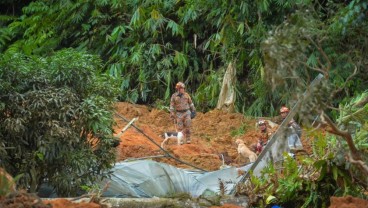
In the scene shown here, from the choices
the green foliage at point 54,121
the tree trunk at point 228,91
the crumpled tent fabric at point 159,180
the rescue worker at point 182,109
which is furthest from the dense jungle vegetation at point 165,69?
the rescue worker at point 182,109

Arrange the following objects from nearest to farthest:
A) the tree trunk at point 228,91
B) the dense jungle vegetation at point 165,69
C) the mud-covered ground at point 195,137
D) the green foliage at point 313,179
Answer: the dense jungle vegetation at point 165,69
the green foliage at point 313,179
the mud-covered ground at point 195,137
the tree trunk at point 228,91

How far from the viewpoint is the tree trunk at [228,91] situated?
22.4m

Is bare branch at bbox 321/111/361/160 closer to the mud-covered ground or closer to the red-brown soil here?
the mud-covered ground

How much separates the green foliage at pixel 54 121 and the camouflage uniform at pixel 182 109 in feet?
20.6

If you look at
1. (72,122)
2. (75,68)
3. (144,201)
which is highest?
(75,68)

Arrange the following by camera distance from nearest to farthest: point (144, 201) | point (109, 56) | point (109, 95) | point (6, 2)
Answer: point (144, 201) → point (109, 95) → point (109, 56) → point (6, 2)

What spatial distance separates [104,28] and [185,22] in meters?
2.97

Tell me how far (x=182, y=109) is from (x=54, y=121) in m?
7.12

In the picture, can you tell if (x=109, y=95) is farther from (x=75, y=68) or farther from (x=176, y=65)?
(x=176, y=65)

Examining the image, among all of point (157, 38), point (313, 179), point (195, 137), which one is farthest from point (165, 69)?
point (313, 179)

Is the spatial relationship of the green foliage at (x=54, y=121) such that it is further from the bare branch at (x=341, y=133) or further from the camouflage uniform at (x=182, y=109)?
the camouflage uniform at (x=182, y=109)

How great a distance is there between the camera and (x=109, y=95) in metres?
12.0

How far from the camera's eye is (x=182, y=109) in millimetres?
18156

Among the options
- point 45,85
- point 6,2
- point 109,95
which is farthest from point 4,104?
point 6,2
